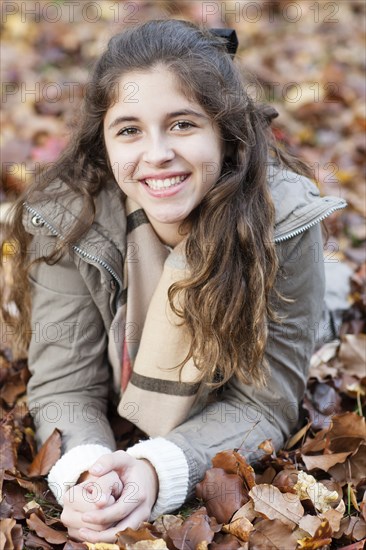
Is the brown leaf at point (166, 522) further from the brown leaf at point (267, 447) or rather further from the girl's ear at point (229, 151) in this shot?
the girl's ear at point (229, 151)

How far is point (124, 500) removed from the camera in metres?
1.65

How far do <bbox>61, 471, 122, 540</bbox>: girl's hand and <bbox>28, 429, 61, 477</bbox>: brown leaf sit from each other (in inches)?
8.0

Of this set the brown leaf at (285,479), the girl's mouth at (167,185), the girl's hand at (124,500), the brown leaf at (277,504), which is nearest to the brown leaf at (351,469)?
the brown leaf at (285,479)

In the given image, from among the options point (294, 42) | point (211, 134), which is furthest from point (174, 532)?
point (294, 42)

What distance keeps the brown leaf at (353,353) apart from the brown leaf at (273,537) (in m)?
0.84

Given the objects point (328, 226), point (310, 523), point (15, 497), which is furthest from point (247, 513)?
point (328, 226)

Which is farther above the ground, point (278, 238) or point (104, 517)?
point (278, 238)

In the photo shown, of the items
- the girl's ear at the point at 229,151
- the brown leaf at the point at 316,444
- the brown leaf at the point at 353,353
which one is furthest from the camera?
the brown leaf at the point at 353,353

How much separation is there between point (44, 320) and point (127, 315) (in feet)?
0.85

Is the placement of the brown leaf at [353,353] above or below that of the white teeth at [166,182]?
below

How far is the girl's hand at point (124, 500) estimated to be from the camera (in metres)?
1.60

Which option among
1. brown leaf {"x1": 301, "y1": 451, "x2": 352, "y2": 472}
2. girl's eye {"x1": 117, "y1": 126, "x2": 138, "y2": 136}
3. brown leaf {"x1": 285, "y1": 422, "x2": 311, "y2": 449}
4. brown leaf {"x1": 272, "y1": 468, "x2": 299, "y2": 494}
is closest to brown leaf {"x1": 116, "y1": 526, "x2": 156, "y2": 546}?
brown leaf {"x1": 272, "y1": 468, "x2": 299, "y2": 494}

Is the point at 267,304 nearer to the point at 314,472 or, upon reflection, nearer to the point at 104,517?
the point at 314,472

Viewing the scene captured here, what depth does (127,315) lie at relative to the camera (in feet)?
6.55
